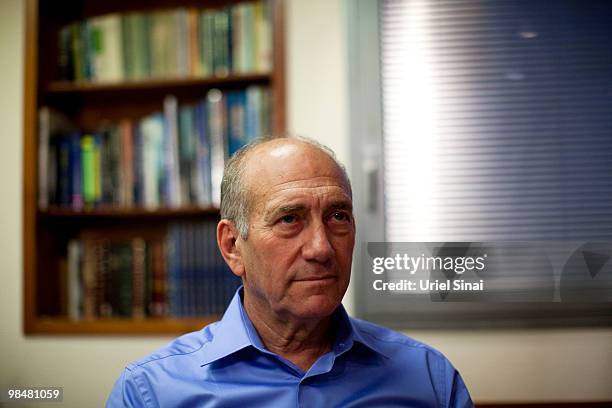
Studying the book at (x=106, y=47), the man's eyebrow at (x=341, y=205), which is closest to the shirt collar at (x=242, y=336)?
the man's eyebrow at (x=341, y=205)

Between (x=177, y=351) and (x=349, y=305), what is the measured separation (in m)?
0.48

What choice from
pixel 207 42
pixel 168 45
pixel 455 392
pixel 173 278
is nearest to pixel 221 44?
pixel 207 42

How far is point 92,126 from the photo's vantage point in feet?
5.86

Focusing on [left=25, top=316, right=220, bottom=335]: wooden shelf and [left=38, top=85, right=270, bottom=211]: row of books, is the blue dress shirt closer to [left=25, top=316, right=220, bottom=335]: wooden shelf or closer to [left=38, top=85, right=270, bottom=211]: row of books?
[left=25, top=316, right=220, bottom=335]: wooden shelf

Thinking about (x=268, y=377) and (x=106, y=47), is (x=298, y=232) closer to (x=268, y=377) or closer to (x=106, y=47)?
(x=268, y=377)

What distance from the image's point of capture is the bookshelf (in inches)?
58.1

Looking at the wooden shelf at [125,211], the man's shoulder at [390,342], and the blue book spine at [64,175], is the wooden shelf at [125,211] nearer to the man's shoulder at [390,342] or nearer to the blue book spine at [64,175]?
the blue book spine at [64,175]

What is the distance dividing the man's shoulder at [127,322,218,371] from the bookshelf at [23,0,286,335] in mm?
474

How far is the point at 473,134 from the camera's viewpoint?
118cm

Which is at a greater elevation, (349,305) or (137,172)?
(137,172)

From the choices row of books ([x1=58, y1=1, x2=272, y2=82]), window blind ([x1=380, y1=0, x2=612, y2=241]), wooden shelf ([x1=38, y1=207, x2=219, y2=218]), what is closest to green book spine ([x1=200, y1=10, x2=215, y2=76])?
row of books ([x1=58, y1=1, x2=272, y2=82])

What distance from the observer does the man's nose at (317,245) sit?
2.86 ft

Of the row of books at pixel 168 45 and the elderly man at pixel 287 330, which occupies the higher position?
the row of books at pixel 168 45

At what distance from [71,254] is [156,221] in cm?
28
